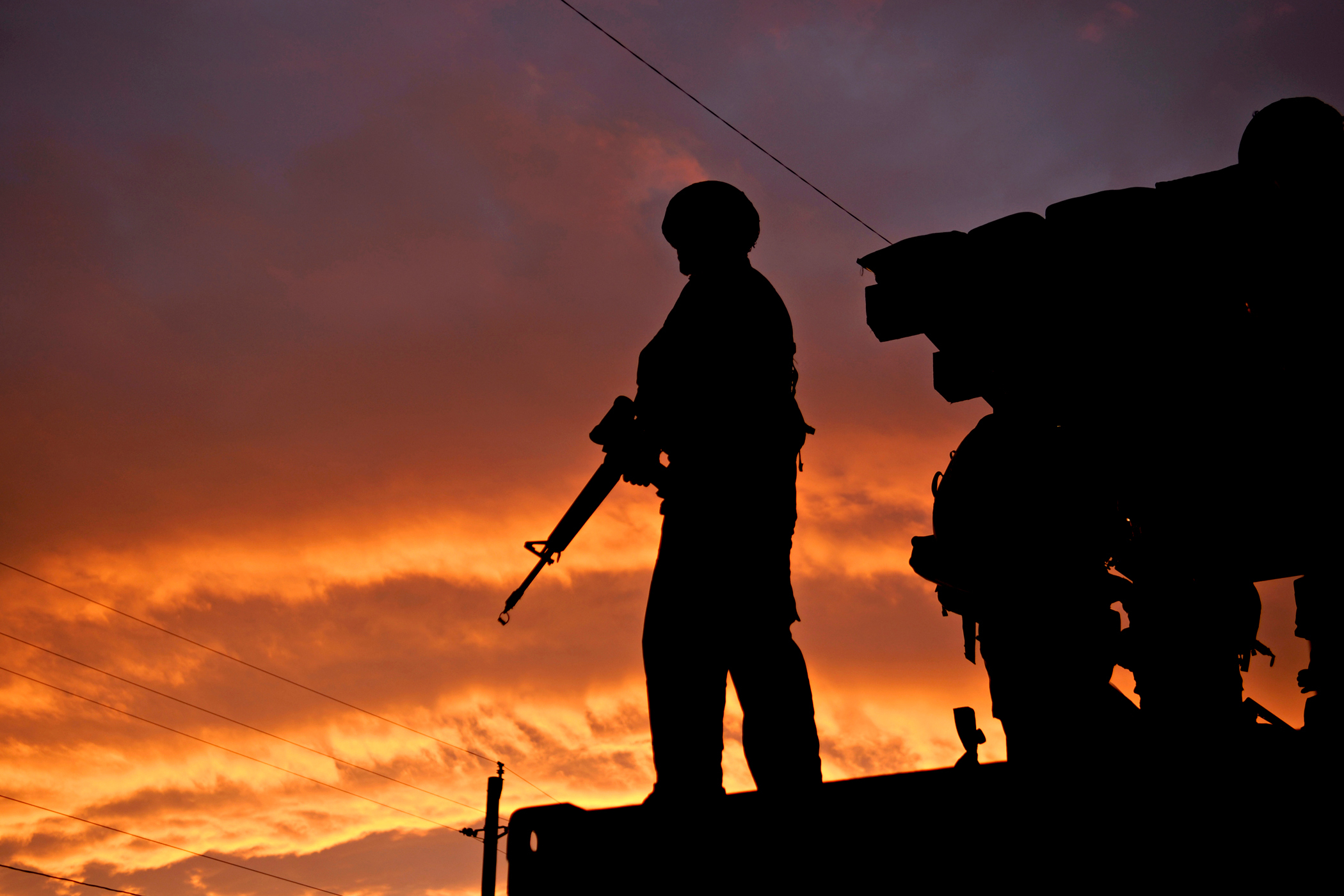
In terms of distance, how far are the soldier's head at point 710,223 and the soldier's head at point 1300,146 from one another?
4.89 metres

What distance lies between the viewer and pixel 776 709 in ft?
9.71

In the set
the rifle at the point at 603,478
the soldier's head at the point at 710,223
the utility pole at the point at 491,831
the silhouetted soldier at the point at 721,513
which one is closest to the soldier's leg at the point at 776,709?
the silhouetted soldier at the point at 721,513

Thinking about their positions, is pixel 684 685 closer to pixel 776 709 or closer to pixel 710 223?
pixel 776 709

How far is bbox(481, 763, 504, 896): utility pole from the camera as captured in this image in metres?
18.4

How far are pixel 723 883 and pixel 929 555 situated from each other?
3.62 m

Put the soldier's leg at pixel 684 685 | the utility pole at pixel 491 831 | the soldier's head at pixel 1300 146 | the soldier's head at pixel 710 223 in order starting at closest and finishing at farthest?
the soldier's leg at pixel 684 685 < the soldier's head at pixel 710 223 < the soldier's head at pixel 1300 146 < the utility pole at pixel 491 831

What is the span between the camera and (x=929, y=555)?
17.9 feet

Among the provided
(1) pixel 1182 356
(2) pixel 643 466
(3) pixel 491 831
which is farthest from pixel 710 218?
(3) pixel 491 831

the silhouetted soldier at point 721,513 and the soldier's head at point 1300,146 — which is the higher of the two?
the soldier's head at point 1300,146

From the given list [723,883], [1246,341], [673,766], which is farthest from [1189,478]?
[723,883]

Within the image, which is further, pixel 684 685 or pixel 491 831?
pixel 491 831

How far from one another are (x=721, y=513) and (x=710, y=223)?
1.08m

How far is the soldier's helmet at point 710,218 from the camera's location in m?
3.49

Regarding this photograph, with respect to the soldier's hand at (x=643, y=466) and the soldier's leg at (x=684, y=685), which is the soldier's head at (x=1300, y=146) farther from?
the soldier's leg at (x=684, y=685)
